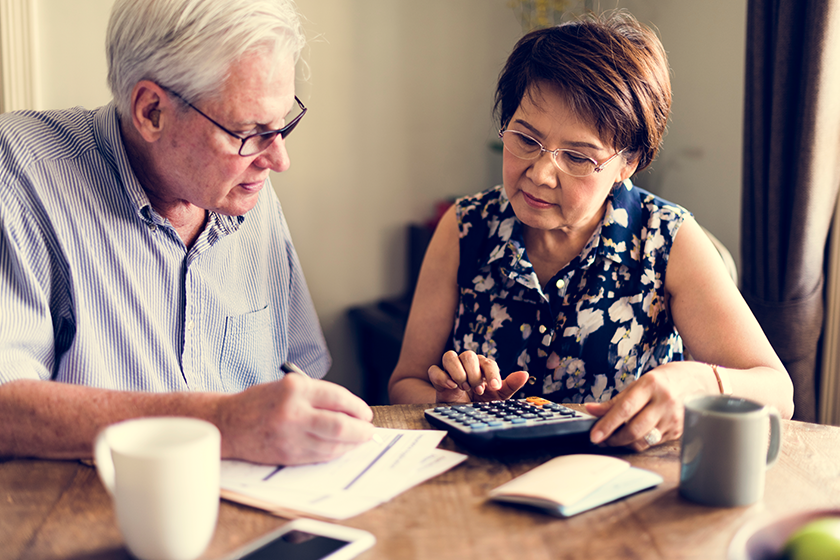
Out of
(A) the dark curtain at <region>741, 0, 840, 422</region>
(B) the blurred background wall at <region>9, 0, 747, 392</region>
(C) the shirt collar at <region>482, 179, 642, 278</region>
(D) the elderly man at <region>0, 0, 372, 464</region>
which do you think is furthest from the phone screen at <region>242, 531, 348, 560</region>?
(B) the blurred background wall at <region>9, 0, 747, 392</region>

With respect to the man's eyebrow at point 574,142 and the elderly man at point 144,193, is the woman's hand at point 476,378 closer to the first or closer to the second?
the elderly man at point 144,193

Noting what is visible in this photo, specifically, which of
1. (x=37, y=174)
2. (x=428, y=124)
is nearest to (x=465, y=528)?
(x=37, y=174)

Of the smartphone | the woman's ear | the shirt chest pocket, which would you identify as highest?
the woman's ear

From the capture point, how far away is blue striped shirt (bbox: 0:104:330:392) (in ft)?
3.15

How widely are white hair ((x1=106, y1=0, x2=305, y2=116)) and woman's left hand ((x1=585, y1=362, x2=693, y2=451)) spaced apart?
0.75m

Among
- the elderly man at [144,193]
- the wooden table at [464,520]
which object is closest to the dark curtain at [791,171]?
the wooden table at [464,520]

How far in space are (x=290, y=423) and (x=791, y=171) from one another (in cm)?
158

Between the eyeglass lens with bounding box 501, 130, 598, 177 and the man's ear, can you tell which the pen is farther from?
the eyeglass lens with bounding box 501, 130, 598, 177

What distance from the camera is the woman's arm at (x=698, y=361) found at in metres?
0.85

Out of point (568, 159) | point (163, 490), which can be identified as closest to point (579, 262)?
point (568, 159)

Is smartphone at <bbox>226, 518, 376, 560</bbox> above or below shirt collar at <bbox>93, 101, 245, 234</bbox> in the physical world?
below

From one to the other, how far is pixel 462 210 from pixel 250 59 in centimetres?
62

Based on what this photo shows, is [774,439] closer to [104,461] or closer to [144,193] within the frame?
[104,461]

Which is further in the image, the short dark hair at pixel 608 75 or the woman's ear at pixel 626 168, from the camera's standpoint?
the woman's ear at pixel 626 168
